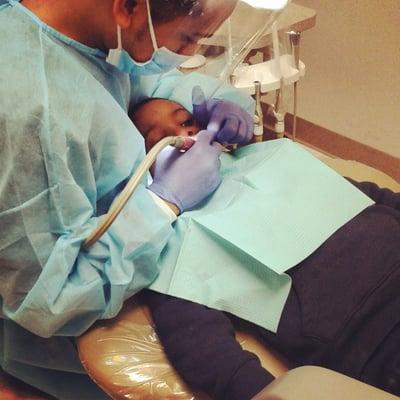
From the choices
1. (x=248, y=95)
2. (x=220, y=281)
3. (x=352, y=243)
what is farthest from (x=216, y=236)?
(x=248, y=95)

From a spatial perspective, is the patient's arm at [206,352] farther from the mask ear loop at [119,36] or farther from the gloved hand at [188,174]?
the mask ear loop at [119,36]

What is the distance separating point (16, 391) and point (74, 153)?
24.8 inches

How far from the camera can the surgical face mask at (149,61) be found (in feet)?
2.83

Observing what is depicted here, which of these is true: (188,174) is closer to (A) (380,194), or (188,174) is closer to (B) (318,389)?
(A) (380,194)

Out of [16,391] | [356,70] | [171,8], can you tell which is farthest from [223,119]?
[356,70]

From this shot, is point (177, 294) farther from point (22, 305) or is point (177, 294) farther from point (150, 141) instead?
point (150, 141)

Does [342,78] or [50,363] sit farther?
[342,78]

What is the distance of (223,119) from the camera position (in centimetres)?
119

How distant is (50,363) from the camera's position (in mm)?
1027

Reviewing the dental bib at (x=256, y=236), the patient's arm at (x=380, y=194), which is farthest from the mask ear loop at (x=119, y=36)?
the patient's arm at (x=380, y=194)

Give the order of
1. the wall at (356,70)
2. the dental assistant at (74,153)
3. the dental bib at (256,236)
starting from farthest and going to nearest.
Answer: the wall at (356,70) → the dental bib at (256,236) → the dental assistant at (74,153)

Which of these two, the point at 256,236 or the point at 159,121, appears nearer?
the point at 256,236

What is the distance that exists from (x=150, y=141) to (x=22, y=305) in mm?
495

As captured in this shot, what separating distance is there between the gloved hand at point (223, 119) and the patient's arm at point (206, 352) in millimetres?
432
